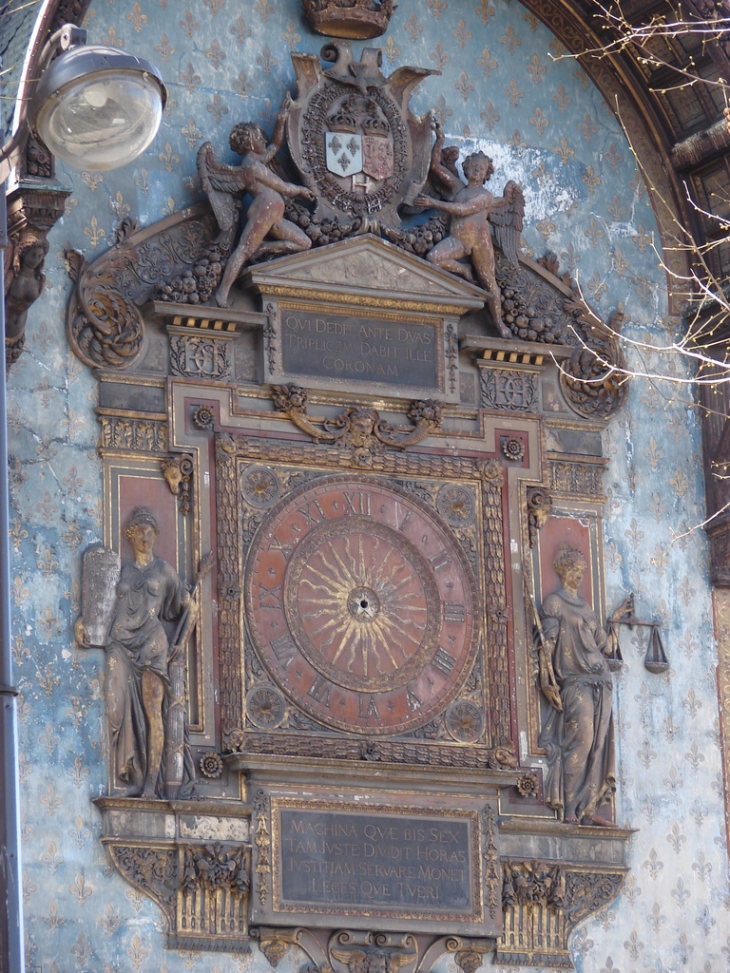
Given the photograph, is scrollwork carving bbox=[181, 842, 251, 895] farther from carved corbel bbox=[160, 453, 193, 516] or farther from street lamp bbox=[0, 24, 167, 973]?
street lamp bbox=[0, 24, 167, 973]

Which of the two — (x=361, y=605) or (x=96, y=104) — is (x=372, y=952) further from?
(x=96, y=104)

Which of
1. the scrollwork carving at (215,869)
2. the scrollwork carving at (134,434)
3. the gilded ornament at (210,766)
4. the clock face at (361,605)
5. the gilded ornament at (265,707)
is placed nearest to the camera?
the scrollwork carving at (215,869)

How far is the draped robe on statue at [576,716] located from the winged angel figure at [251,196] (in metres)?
3.14

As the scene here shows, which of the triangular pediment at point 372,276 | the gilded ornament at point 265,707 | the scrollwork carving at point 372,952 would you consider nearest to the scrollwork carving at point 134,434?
the triangular pediment at point 372,276

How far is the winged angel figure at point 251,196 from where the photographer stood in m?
19.0

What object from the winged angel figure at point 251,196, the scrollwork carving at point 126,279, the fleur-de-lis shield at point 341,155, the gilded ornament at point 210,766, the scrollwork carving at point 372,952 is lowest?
the scrollwork carving at point 372,952

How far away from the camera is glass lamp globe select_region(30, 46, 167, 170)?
12531 millimetres

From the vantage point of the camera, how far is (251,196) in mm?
19188

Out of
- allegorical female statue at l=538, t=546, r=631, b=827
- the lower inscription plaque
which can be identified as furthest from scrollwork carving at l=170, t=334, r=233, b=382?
the lower inscription plaque

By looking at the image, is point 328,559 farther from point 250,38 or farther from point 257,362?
point 250,38

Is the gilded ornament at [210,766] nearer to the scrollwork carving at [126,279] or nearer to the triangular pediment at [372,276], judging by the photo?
the scrollwork carving at [126,279]

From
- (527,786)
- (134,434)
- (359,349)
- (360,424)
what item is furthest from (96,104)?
(527,786)

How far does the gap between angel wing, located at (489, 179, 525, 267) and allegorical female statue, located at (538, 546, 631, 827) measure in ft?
7.61

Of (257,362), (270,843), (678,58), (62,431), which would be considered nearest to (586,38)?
(678,58)
